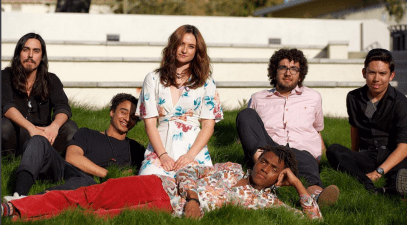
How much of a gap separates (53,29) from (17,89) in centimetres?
900

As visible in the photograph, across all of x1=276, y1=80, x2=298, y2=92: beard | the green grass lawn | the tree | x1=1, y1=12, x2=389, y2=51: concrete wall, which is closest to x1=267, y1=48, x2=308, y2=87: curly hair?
x1=276, y1=80, x2=298, y2=92: beard

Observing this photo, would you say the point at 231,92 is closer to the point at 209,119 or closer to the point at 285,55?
the point at 285,55

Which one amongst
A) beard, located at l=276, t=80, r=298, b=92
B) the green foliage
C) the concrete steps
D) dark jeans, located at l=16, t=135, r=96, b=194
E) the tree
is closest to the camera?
dark jeans, located at l=16, t=135, r=96, b=194

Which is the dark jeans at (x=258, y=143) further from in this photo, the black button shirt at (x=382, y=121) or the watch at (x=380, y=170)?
the black button shirt at (x=382, y=121)

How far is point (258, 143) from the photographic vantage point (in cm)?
516

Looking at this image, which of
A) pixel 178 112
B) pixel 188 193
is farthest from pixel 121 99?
pixel 188 193

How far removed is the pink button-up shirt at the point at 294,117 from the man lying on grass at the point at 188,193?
3.09 ft

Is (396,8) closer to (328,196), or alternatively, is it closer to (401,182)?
(401,182)

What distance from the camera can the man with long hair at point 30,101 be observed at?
218 inches

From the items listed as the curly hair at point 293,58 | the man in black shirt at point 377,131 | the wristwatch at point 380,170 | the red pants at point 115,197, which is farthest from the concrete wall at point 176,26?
the red pants at point 115,197

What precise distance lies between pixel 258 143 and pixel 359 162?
1.13 metres

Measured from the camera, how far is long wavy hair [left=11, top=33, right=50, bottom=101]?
5.65 meters

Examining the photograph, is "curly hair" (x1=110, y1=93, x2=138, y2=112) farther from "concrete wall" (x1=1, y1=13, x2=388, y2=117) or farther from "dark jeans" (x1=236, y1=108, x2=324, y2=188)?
"concrete wall" (x1=1, y1=13, x2=388, y2=117)

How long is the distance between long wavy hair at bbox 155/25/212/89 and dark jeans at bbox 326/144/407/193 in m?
1.59
